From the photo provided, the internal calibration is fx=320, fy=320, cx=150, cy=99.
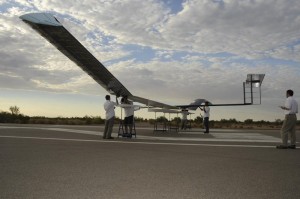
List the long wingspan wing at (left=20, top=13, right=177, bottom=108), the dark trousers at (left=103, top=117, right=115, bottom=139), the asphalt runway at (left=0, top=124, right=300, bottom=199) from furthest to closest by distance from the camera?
the dark trousers at (left=103, top=117, right=115, bottom=139), the long wingspan wing at (left=20, top=13, right=177, bottom=108), the asphalt runway at (left=0, top=124, right=300, bottom=199)

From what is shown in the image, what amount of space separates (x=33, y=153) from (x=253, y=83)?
17166 millimetres

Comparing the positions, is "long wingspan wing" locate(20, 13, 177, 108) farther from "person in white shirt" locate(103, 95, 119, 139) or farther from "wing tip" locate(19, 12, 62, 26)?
"person in white shirt" locate(103, 95, 119, 139)

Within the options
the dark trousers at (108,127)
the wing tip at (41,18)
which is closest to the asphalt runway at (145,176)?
the wing tip at (41,18)

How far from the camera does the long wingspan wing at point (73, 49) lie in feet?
36.0

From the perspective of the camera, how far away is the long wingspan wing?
11.0 meters

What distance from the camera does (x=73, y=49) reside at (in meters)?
12.8

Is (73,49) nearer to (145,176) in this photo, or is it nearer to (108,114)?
(108,114)

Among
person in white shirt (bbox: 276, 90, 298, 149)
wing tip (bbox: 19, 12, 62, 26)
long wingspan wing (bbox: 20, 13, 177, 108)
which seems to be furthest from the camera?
person in white shirt (bbox: 276, 90, 298, 149)

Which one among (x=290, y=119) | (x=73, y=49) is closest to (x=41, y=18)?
(x=73, y=49)

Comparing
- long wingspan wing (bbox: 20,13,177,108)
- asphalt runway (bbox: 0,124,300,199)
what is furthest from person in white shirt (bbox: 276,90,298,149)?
long wingspan wing (bbox: 20,13,177,108)

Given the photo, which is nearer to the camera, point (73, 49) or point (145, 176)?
point (145, 176)

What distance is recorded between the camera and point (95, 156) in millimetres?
8523

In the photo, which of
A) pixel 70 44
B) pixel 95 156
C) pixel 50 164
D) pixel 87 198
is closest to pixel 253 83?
pixel 70 44

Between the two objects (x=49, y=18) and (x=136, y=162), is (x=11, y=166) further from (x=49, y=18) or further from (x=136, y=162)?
(x=49, y=18)
